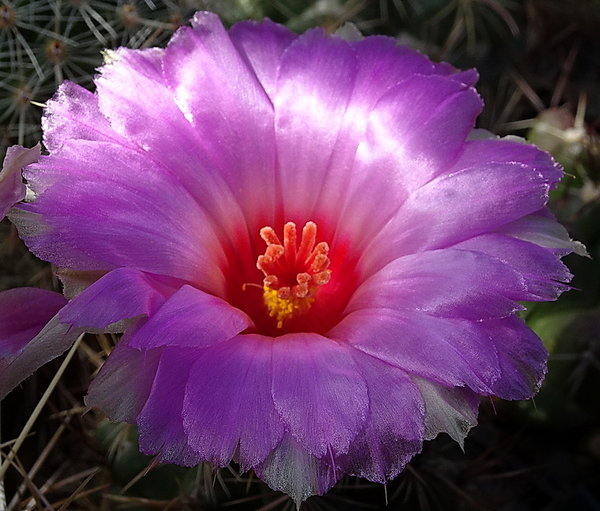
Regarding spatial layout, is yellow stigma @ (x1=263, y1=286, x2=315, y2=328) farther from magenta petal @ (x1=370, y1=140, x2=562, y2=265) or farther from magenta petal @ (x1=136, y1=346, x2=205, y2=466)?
magenta petal @ (x1=136, y1=346, x2=205, y2=466)

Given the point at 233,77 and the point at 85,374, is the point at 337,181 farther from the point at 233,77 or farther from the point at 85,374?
the point at 85,374

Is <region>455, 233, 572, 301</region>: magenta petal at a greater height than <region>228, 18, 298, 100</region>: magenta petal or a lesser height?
lesser

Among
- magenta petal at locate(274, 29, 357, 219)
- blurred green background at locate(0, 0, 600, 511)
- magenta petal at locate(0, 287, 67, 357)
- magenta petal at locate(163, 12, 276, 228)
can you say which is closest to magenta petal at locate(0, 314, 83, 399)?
magenta petal at locate(0, 287, 67, 357)

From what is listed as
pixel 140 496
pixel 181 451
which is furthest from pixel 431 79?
pixel 140 496

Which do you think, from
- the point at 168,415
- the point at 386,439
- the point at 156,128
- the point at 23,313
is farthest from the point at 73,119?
the point at 386,439

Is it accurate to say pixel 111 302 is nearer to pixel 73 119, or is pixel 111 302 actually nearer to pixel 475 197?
pixel 73 119
